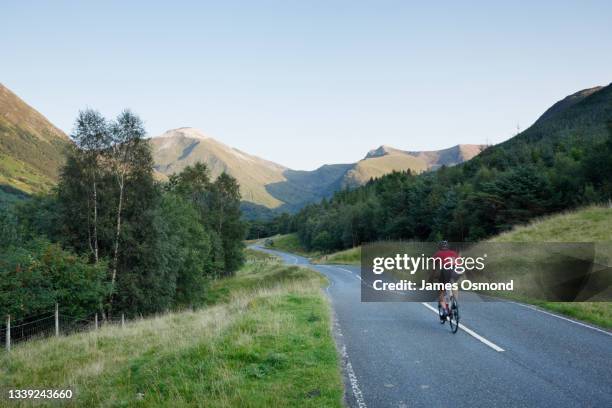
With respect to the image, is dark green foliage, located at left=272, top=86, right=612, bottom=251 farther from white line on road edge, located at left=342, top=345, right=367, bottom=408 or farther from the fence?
white line on road edge, located at left=342, top=345, right=367, bottom=408

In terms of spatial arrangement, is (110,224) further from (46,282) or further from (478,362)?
(478,362)

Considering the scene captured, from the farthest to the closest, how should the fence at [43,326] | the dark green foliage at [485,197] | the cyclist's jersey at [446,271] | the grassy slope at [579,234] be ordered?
the dark green foliage at [485,197] → the fence at [43,326] → the grassy slope at [579,234] → the cyclist's jersey at [446,271]

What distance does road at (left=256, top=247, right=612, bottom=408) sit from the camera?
638 cm

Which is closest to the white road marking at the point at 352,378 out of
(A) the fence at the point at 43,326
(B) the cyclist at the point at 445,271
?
(B) the cyclist at the point at 445,271

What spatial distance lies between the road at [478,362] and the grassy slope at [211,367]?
0.69m

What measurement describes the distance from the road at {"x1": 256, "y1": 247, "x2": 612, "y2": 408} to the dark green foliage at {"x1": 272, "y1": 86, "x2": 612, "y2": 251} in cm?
3456

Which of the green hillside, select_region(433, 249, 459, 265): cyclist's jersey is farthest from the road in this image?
the green hillside

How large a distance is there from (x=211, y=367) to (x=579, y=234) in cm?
1980

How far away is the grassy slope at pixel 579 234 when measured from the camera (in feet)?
41.5

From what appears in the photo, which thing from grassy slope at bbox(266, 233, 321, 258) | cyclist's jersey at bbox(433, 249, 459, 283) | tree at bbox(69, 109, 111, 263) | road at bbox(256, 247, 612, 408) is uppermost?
tree at bbox(69, 109, 111, 263)

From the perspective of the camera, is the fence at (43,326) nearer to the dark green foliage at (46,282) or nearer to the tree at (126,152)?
the dark green foliage at (46,282)

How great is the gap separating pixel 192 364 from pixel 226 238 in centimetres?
5277

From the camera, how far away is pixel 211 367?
26.2 feet

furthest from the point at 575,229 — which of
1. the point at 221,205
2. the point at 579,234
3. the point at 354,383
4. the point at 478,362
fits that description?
the point at 221,205
